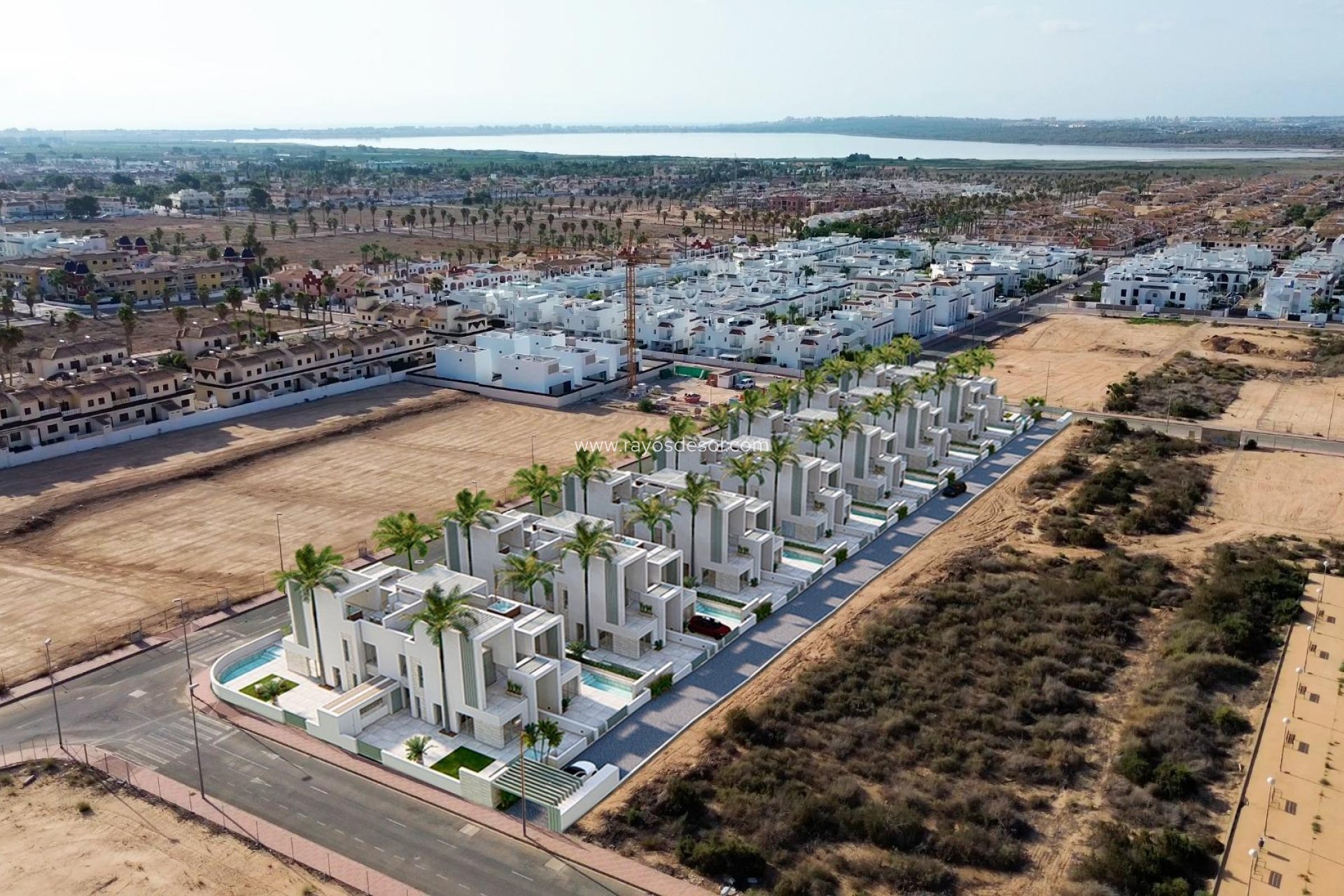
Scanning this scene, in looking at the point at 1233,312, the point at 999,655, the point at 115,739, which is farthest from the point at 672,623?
the point at 1233,312

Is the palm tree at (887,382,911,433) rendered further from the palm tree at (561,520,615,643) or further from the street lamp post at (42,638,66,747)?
the street lamp post at (42,638,66,747)

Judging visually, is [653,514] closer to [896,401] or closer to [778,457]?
[778,457]

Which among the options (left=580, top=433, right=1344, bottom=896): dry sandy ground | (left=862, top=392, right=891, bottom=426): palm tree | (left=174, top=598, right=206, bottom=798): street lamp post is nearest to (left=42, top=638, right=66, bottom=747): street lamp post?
(left=174, top=598, right=206, bottom=798): street lamp post

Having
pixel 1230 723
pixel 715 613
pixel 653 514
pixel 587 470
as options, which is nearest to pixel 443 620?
pixel 653 514

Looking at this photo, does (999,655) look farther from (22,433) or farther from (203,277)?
(203,277)

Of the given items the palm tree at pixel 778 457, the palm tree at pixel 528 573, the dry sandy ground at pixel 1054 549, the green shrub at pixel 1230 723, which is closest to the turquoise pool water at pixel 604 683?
the dry sandy ground at pixel 1054 549

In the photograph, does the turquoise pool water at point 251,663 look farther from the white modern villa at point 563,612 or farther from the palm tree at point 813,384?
the palm tree at point 813,384
